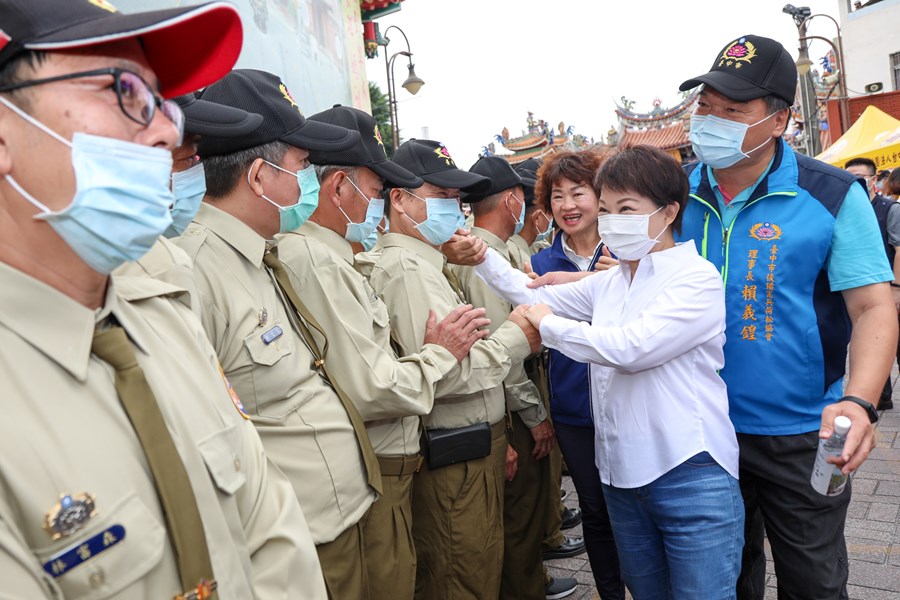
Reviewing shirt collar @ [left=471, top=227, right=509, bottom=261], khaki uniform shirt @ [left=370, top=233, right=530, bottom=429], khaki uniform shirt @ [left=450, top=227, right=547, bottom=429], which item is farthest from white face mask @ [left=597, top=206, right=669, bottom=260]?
shirt collar @ [left=471, top=227, right=509, bottom=261]

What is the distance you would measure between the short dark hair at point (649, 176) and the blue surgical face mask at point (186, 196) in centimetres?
139

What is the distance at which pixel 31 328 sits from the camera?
1.00m

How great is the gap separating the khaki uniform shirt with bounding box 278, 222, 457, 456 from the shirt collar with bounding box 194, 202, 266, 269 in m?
0.25

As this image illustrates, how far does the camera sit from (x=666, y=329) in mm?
2150

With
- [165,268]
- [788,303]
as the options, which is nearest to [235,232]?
[165,268]

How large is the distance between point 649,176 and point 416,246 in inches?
47.9

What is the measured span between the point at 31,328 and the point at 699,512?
1.94 metres

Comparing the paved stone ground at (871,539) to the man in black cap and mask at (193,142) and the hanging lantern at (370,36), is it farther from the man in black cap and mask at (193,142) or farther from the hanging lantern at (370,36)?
the hanging lantern at (370,36)

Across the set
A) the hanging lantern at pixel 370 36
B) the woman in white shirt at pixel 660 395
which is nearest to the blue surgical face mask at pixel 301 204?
the woman in white shirt at pixel 660 395

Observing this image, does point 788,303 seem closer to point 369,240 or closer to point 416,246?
point 416,246

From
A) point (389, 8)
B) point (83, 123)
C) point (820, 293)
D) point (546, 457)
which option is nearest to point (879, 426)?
point (546, 457)

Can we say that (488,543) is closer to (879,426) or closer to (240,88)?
(240,88)

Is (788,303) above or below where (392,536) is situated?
above

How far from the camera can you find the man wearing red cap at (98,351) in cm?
95
